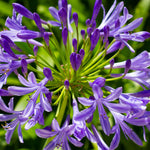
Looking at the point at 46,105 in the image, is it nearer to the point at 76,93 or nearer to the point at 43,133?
the point at 43,133

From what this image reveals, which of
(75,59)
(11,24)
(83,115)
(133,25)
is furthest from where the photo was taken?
(11,24)

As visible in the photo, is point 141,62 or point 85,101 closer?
point 85,101

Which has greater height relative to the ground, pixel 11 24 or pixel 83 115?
pixel 11 24

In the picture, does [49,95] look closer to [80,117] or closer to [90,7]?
[80,117]

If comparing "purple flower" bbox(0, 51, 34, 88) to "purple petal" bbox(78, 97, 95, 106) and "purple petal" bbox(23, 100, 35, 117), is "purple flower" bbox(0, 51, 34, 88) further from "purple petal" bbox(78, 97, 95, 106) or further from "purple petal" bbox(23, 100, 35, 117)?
"purple petal" bbox(78, 97, 95, 106)

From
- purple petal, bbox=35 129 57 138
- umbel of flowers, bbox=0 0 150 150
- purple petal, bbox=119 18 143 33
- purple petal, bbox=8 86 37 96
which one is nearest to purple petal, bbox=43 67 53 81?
umbel of flowers, bbox=0 0 150 150

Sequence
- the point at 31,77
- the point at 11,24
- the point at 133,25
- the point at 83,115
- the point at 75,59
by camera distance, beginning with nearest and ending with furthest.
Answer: the point at 83,115 → the point at 31,77 → the point at 75,59 → the point at 133,25 → the point at 11,24

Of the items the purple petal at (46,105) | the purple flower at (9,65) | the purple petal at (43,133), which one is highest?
the purple flower at (9,65)

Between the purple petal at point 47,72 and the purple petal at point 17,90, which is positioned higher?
the purple petal at point 47,72

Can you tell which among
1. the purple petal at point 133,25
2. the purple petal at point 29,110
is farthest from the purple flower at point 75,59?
the purple petal at point 133,25

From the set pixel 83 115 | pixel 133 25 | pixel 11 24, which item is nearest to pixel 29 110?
pixel 83 115

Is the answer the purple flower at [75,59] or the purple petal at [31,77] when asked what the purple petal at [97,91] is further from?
the purple petal at [31,77]

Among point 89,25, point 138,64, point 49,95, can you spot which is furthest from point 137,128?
point 49,95
